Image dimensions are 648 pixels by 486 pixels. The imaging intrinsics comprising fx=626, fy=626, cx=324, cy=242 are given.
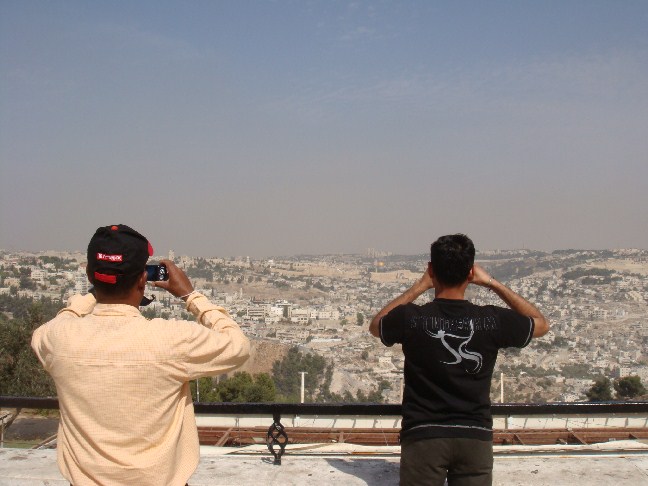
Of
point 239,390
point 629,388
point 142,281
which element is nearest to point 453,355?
point 142,281

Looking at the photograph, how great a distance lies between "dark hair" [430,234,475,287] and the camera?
2541 mm

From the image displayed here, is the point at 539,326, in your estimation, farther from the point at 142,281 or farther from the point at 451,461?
the point at 142,281

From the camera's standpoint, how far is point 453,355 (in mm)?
2477

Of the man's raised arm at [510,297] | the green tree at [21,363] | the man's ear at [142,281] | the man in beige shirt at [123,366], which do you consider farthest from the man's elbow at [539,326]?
the green tree at [21,363]

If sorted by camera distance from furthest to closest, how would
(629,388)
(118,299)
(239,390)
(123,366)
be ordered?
(239,390) → (629,388) → (118,299) → (123,366)

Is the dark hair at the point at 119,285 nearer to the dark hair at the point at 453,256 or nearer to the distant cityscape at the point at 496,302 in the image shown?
the dark hair at the point at 453,256

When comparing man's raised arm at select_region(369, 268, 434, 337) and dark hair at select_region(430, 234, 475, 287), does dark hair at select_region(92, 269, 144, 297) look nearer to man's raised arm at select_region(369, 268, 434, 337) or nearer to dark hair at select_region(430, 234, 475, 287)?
man's raised arm at select_region(369, 268, 434, 337)

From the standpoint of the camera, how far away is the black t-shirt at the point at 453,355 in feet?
8.14

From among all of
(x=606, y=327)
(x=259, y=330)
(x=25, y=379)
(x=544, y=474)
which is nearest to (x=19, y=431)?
(x=544, y=474)

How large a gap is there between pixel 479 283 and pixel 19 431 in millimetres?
9741

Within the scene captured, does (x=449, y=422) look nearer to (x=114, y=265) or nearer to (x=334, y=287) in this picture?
(x=114, y=265)

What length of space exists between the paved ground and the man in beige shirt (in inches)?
52.7

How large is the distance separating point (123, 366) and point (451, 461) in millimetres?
1386

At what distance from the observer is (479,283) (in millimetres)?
2738
